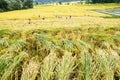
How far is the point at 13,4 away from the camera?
8100cm

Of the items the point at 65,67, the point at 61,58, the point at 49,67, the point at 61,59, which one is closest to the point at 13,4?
the point at 61,58

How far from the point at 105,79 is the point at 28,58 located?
1.45 m

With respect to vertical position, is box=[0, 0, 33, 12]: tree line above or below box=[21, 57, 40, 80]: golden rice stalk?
below

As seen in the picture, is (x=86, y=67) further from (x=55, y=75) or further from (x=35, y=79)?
(x=35, y=79)

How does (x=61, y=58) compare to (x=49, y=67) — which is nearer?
(x=49, y=67)

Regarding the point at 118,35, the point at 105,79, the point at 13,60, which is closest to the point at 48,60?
the point at 13,60

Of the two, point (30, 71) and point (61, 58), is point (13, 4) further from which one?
point (30, 71)

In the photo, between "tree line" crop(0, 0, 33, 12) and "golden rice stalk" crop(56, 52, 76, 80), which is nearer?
"golden rice stalk" crop(56, 52, 76, 80)

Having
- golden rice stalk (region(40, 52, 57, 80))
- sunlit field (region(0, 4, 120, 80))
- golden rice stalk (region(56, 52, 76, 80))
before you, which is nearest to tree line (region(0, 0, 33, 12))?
sunlit field (region(0, 4, 120, 80))

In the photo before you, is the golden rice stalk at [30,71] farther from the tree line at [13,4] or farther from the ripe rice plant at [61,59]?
the tree line at [13,4]

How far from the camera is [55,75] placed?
3846 mm

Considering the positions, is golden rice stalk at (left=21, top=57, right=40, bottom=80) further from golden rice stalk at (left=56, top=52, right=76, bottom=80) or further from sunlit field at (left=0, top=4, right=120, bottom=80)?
golden rice stalk at (left=56, top=52, right=76, bottom=80)

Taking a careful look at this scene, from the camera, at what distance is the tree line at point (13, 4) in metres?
74.5

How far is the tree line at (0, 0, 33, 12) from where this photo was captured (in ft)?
244
